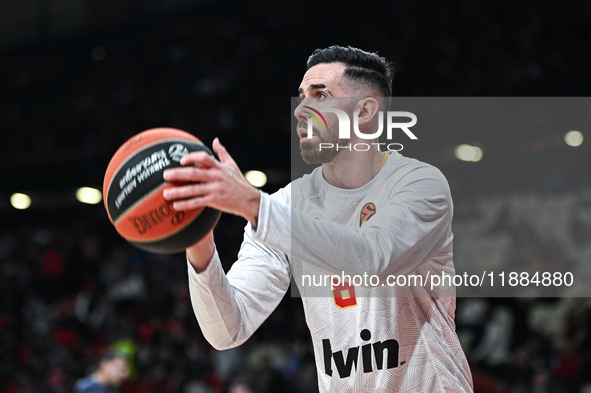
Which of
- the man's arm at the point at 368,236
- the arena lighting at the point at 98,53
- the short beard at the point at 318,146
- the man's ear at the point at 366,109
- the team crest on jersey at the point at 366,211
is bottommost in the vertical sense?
the man's arm at the point at 368,236

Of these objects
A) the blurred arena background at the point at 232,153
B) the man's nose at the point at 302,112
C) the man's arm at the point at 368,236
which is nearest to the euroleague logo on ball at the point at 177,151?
the man's arm at the point at 368,236

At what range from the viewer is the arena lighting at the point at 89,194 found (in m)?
13.5

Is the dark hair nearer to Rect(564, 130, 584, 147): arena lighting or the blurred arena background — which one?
the blurred arena background

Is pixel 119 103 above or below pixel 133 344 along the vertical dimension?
above

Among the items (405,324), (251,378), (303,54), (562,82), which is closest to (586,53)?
(562,82)

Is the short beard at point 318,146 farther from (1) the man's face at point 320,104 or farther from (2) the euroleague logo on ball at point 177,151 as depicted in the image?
(2) the euroleague logo on ball at point 177,151

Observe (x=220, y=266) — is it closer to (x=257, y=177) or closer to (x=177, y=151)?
(x=177, y=151)

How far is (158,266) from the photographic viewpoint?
13.2 meters

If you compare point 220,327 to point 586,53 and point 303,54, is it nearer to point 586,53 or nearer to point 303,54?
point 586,53

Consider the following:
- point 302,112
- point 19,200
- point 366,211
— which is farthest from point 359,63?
point 19,200

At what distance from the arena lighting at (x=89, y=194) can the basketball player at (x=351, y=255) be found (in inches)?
436

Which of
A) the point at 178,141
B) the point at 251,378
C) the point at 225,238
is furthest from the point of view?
the point at 225,238

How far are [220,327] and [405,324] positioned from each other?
0.71 meters

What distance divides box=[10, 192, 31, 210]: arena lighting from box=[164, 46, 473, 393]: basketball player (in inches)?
484
